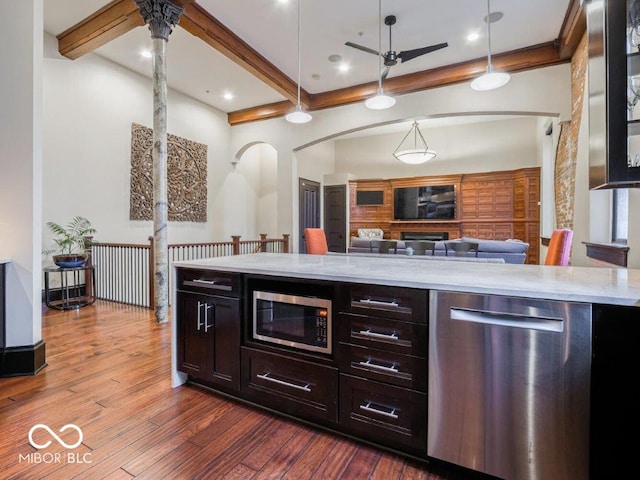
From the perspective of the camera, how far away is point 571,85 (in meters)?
4.57

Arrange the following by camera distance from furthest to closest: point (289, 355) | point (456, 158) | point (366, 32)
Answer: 1. point (456, 158)
2. point (366, 32)
3. point (289, 355)

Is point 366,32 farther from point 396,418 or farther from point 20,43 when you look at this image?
point 396,418

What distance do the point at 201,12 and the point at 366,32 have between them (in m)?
2.19

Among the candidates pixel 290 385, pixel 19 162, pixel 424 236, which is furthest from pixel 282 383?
pixel 424 236

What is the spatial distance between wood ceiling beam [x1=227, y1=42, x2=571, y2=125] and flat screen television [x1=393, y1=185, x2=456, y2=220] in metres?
3.99

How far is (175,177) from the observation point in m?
6.28

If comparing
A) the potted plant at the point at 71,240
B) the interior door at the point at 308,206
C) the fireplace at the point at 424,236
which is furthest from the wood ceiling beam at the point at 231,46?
the fireplace at the point at 424,236

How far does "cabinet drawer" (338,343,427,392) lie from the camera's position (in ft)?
4.99

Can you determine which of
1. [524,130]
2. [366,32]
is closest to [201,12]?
[366,32]

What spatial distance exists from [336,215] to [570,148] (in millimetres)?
6074

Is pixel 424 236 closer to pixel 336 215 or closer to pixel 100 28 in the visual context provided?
pixel 336 215

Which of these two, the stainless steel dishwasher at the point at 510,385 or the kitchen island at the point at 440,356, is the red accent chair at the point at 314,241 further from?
the stainless steel dishwasher at the point at 510,385

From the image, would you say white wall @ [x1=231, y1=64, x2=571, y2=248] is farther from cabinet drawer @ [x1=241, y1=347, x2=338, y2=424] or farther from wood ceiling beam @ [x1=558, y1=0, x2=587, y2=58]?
cabinet drawer @ [x1=241, y1=347, x2=338, y2=424]

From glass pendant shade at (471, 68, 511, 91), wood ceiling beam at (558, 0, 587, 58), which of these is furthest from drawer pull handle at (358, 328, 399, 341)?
wood ceiling beam at (558, 0, 587, 58)
